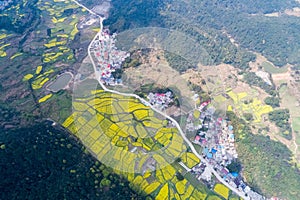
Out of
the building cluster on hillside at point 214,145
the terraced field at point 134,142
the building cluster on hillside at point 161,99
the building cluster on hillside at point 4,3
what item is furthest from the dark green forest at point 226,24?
the building cluster on hillside at point 4,3

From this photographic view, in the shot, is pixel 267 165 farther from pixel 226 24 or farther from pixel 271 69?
pixel 226 24

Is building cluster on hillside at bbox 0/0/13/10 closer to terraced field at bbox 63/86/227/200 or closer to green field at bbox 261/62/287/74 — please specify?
terraced field at bbox 63/86/227/200

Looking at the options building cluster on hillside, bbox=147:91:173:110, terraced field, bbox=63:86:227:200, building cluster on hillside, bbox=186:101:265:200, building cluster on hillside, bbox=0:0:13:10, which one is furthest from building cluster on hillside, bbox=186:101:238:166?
building cluster on hillside, bbox=0:0:13:10

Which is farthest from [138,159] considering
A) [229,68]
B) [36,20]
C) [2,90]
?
[36,20]

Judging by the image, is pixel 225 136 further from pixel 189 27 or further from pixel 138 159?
pixel 189 27

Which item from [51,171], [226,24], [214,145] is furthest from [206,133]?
[226,24]

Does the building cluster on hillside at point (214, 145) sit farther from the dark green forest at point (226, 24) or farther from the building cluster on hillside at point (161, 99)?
the dark green forest at point (226, 24)
